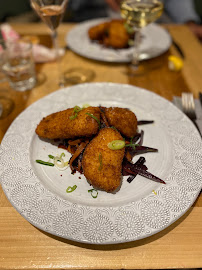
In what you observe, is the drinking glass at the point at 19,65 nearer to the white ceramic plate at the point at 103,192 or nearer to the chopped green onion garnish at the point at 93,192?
the white ceramic plate at the point at 103,192

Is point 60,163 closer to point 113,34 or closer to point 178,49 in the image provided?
point 113,34

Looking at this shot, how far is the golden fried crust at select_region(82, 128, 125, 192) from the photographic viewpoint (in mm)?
1610

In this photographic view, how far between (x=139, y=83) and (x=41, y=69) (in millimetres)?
1442

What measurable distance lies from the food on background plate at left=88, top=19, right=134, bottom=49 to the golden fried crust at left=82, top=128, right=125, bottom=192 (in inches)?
85.6

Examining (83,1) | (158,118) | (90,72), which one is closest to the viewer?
(158,118)

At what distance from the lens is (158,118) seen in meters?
2.26

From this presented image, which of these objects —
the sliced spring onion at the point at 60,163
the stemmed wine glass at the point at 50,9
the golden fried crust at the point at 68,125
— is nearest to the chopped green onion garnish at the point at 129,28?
the stemmed wine glass at the point at 50,9

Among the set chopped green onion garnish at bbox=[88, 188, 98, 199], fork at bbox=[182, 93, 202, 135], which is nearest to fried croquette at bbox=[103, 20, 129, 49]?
fork at bbox=[182, 93, 202, 135]

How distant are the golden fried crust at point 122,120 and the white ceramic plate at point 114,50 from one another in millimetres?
1416

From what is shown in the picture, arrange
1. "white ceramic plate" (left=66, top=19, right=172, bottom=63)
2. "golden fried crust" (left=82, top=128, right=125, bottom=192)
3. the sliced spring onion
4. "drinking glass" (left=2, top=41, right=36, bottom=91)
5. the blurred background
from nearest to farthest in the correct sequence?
"golden fried crust" (left=82, top=128, right=125, bottom=192) → the sliced spring onion → "drinking glass" (left=2, top=41, right=36, bottom=91) → "white ceramic plate" (left=66, top=19, right=172, bottom=63) → the blurred background

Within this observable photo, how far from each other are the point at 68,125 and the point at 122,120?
1.56 feet

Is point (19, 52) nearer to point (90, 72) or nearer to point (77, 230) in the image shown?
point (90, 72)

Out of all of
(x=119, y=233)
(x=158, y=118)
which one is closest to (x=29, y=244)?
Result: (x=119, y=233)

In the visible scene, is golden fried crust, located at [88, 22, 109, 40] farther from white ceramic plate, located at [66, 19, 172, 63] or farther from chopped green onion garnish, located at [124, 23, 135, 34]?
chopped green onion garnish, located at [124, 23, 135, 34]
